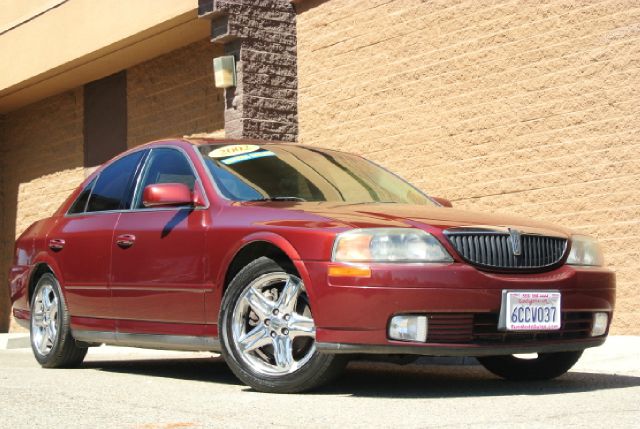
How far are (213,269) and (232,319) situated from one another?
0.38m

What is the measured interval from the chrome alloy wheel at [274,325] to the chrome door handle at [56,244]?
237cm

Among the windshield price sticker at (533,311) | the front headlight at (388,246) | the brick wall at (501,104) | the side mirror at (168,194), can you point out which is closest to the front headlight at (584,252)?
the windshield price sticker at (533,311)

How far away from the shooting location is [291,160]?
727 cm

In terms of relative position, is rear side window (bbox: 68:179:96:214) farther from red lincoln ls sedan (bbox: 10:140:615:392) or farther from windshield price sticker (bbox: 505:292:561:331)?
windshield price sticker (bbox: 505:292:561:331)

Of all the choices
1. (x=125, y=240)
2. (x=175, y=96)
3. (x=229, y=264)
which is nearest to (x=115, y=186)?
(x=125, y=240)

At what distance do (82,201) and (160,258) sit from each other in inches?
66.6

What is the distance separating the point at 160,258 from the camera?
6926mm

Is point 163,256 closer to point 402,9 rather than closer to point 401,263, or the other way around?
point 401,263

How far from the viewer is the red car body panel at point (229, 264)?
222 inches

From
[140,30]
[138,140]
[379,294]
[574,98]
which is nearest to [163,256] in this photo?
[379,294]

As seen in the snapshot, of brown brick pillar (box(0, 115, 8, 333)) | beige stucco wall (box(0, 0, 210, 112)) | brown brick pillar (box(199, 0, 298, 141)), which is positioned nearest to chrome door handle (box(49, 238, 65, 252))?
brown brick pillar (box(199, 0, 298, 141))

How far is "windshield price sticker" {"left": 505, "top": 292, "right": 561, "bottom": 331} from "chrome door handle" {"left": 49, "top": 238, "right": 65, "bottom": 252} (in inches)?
145

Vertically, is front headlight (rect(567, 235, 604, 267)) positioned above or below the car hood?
below

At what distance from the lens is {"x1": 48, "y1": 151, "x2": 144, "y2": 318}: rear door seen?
7.57 meters
